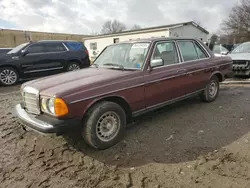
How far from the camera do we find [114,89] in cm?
329

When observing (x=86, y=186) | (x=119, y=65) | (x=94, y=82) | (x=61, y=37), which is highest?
(x=61, y=37)

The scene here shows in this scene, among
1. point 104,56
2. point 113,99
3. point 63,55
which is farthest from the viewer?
point 63,55

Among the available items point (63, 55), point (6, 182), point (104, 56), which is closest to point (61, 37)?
point (63, 55)

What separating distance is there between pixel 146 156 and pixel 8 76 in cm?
783

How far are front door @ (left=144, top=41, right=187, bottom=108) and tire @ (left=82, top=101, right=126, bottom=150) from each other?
70cm

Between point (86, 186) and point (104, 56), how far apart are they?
285 cm

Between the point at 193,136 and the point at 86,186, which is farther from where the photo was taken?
the point at 193,136

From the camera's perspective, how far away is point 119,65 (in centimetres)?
392

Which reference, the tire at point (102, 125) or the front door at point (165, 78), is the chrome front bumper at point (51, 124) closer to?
the tire at point (102, 125)

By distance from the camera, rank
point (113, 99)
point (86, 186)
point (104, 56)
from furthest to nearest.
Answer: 1. point (104, 56)
2. point (113, 99)
3. point (86, 186)

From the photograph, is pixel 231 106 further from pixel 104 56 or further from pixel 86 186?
pixel 86 186

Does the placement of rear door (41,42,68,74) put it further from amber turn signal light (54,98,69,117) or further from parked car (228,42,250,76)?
parked car (228,42,250,76)

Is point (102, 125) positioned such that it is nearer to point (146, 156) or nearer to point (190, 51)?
point (146, 156)

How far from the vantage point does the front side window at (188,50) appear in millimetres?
4625
